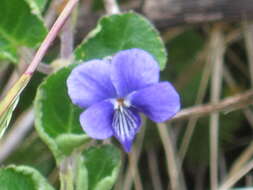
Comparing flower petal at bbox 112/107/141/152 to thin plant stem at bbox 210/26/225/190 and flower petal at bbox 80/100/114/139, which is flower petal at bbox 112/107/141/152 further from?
thin plant stem at bbox 210/26/225/190

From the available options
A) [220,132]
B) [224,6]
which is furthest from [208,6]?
[220,132]

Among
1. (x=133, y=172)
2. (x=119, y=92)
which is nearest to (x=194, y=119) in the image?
(x=133, y=172)

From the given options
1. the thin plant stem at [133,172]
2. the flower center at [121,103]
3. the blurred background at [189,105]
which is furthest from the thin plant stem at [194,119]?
the flower center at [121,103]

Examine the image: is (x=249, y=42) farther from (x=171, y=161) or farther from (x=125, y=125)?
(x=125, y=125)

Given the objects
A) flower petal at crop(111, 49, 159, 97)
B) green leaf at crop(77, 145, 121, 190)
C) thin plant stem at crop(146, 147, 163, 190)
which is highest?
flower petal at crop(111, 49, 159, 97)

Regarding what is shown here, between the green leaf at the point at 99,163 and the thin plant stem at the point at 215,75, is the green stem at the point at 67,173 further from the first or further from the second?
the thin plant stem at the point at 215,75

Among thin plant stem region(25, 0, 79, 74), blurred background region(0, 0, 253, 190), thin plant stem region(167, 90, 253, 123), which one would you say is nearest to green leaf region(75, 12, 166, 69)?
thin plant stem region(25, 0, 79, 74)

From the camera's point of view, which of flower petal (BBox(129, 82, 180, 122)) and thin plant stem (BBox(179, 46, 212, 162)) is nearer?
flower petal (BBox(129, 82, 180, 122))
